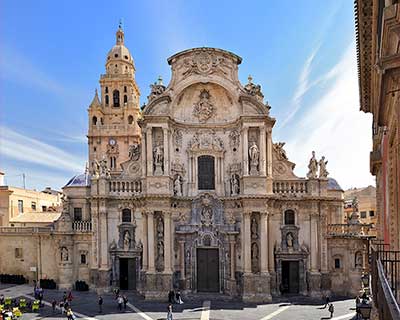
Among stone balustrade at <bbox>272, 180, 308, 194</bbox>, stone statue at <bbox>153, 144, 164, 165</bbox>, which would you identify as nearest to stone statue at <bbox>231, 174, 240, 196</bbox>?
stone balustrade at <bbox>272, 180, 308, 194</bbox>

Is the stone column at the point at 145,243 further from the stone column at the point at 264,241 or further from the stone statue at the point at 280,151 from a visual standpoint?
the stone statue at the point at 280,151

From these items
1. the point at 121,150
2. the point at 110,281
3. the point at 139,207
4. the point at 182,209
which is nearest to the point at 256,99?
the point at 182,209

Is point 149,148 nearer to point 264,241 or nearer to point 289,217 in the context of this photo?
point 264,241

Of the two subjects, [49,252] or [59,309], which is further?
[49,252]

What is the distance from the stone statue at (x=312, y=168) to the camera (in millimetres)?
35406

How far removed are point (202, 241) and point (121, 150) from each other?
2500 centimetres

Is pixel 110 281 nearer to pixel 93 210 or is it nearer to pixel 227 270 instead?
pixel 93 210

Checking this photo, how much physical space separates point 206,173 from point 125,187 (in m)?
7.22

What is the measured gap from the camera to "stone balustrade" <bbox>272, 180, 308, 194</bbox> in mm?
35562

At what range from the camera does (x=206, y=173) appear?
36719 mm

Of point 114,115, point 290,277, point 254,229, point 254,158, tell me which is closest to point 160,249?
point 254,229

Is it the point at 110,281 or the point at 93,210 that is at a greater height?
the point at 93,210

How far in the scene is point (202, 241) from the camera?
35.3 meters

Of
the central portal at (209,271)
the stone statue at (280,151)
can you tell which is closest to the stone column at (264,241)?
the central portal at (209,271)
